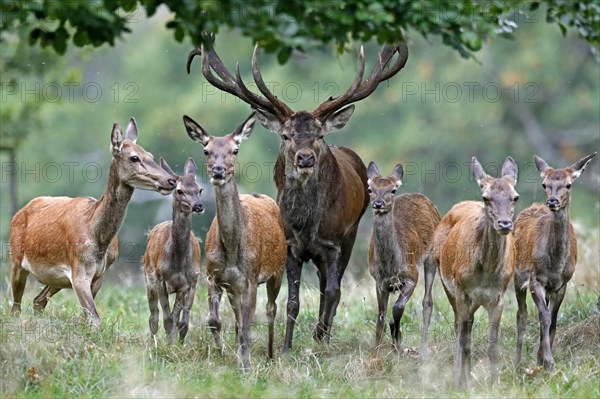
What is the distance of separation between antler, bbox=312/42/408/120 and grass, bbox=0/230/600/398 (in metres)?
2.11

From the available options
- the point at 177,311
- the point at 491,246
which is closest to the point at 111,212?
the point at 177,311

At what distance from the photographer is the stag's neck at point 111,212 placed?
10.4 metres

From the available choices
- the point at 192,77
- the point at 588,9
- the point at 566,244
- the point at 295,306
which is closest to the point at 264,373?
the point at 295,306

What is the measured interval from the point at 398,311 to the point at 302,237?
1.30 metres

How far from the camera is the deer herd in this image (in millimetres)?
9688

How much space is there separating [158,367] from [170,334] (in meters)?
1.40

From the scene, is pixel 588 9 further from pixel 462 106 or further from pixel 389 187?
pixel 462 106

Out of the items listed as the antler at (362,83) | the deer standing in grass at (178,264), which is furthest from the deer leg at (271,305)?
the antler at (362,83)

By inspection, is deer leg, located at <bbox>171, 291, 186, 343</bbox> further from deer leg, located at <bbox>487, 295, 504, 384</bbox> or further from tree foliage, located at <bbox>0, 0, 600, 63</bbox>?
tree foliage, located at <bbox>0, 0, 600, 63</bbox>

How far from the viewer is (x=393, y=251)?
10727 millimetres

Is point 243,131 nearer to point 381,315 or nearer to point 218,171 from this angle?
point 218,171

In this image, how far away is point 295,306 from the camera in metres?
10.9

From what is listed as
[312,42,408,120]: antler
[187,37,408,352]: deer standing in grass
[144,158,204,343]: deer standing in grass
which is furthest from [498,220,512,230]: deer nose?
[312,42,408,120]: antler

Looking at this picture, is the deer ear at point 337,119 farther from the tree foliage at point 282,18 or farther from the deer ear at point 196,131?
the tree foliage at point 282,18
